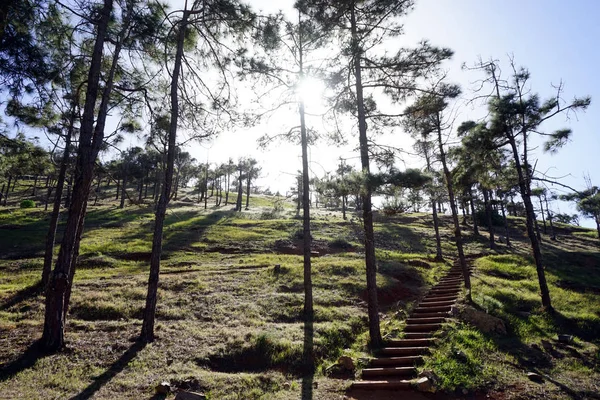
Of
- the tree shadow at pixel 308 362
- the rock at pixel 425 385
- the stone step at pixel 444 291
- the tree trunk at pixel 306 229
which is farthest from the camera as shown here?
the stone step at pixel 444 291

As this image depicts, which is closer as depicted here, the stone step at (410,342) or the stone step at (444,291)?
the stone step at (410,342)

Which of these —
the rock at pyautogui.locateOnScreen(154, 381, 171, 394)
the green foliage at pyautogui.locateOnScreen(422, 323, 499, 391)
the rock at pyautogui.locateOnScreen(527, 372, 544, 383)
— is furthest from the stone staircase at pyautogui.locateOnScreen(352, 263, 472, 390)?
the rock at pyautogui.locateOnScreen(154, 381, 171, 394)

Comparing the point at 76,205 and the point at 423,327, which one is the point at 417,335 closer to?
the point at 423,327

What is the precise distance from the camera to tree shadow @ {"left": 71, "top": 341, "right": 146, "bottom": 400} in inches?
271

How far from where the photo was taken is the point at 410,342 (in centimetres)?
1016

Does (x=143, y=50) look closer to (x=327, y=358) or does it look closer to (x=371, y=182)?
(x=371, y=182)

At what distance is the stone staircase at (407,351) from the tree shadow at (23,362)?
→ 8.19 m

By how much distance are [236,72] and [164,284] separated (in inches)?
448

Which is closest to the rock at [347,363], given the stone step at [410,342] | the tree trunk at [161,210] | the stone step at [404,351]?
the stone step at [404,351]

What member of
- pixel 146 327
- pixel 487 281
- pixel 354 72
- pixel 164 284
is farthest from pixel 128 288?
pixel 487 281

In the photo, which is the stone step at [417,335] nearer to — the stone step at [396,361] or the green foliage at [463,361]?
the green foliage at [463,361]

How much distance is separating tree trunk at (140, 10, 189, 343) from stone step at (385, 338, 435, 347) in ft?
25.3

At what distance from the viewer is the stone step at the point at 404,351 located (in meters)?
9.37

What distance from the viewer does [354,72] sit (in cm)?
1105
